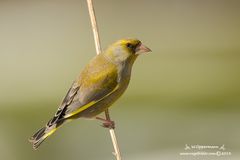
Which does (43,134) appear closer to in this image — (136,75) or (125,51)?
(125,51)

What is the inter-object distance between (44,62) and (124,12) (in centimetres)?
110

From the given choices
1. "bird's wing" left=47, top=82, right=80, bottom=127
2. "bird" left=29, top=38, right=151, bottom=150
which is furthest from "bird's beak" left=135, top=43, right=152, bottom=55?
"bird's wing" left=47, top=82, right=80, bottom=127

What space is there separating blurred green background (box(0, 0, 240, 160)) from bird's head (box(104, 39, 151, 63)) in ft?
4.49

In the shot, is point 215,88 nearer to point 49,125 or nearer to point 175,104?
point 175,104

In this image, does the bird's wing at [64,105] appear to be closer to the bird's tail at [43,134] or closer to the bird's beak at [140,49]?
the bird's tail at [43,134]

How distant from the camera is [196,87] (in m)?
5.78

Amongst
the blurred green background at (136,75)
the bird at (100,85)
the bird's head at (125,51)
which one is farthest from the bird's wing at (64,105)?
the blurred green background at (136,75)

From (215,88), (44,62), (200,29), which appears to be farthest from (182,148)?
(200,29)

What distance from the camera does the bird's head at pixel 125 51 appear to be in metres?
3.22

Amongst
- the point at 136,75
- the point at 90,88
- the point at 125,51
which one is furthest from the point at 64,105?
the point at 136,75

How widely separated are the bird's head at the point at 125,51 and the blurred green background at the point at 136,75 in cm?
Answer: 137

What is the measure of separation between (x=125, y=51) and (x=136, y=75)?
2811 millimetres

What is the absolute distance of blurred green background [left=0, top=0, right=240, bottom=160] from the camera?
4812 millimetres

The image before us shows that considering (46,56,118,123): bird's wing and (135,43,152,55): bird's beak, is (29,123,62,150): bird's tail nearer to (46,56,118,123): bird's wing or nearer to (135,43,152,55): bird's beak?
(46,56,118,123): bird's wing
